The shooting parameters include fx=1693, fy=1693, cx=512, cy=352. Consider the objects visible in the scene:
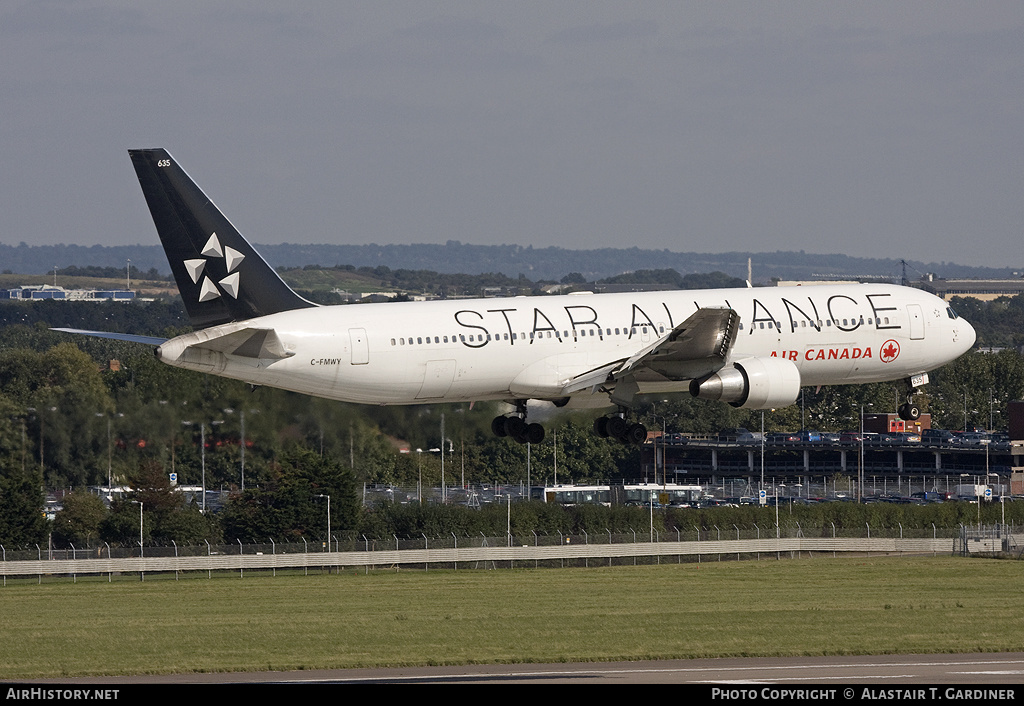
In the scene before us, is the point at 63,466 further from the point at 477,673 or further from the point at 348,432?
the point at 477,673

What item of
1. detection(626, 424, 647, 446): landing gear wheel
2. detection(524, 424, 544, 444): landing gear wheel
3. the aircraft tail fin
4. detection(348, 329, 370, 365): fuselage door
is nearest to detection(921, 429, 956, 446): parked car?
detection(524, 424, 544, 444): landing gear wheel

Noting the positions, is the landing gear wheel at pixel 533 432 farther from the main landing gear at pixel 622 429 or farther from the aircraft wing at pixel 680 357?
the aircraft wing at pixel 680 357

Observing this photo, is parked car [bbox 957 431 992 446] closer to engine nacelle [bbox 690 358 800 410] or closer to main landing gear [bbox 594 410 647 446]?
engine nacelle [bbox 690 358 800 410]

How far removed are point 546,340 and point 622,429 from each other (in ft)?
14.4

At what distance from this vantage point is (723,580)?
320 ft

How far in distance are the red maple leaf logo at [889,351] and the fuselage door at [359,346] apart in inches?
765

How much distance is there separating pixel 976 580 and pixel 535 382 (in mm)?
45769

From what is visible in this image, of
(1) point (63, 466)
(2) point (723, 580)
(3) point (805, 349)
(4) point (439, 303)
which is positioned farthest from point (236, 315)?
(2) point (723, 580)

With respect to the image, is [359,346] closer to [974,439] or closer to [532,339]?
[532,339]

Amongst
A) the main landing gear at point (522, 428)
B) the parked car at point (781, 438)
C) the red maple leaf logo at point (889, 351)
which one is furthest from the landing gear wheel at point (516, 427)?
the parked car at point (781, 438)

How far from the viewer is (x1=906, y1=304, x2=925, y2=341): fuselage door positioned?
61.5m

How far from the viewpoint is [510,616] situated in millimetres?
71375

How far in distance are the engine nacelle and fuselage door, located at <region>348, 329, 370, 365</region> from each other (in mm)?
11213

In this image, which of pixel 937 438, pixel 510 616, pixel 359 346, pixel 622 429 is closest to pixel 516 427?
pixel 622 429
